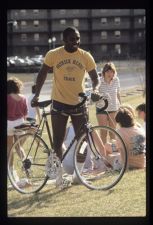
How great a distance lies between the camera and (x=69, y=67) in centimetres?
529

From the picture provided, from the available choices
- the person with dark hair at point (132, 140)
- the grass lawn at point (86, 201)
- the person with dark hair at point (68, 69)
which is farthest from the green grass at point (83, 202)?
the person with dark hair at point (68, 69)

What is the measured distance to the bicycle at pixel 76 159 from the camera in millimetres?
5504

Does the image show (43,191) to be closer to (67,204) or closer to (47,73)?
(67,204)

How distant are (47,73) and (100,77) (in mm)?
433

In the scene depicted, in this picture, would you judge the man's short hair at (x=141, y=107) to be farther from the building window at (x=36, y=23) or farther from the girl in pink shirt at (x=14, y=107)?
the building window at (x=36, y=23)

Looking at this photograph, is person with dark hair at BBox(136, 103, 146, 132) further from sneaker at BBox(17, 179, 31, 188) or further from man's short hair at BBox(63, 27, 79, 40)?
sneaker at BBox(17, 179, 31, 188)

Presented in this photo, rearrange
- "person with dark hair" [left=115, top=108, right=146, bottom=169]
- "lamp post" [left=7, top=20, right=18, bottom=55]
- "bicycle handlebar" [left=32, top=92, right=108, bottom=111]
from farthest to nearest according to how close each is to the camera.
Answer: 1. "person with dark hair" [left=115, top=108, right=146, bottom=169]
2. "bicycle handlebar" [left=32, top=92, right=108, bottom=111]
3. "lamp post" [left=7, top=20, right=18, bottom=55]

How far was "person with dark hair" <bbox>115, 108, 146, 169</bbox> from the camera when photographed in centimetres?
571

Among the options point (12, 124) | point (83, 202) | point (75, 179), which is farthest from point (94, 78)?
point (83, 202)

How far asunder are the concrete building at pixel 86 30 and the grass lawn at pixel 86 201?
1.28 feet

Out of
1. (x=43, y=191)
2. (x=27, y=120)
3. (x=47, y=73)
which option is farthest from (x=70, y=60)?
(x=43, y=191)

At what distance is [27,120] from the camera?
5516 millimetres

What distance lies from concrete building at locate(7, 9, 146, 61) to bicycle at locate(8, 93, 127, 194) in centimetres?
41

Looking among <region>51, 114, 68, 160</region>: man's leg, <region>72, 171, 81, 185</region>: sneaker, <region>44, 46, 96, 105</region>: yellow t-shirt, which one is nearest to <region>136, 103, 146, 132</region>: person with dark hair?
<region>44, 46, 96, 105</region>: yellow t-shirt
